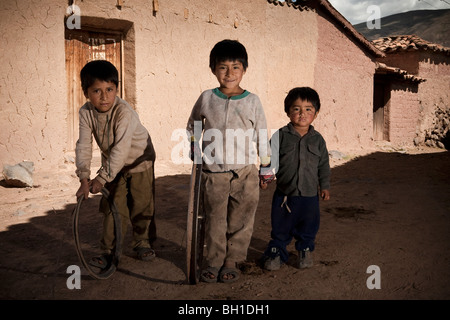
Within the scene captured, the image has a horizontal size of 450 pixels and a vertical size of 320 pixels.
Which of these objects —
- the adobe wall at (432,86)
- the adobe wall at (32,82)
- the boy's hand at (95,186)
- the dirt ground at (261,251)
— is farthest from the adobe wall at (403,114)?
the boy's hand at (95,186)

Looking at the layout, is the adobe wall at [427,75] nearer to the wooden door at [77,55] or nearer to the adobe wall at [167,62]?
the adobe wall at [167,62]

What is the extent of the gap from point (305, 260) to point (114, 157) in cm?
148

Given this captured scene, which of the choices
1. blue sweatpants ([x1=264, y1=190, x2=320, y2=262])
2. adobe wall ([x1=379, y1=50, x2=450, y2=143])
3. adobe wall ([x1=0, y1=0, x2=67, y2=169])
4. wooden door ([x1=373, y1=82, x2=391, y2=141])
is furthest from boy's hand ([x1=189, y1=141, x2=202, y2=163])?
adobe wall ([x1=379, y1=50, x2=450, y2=143])

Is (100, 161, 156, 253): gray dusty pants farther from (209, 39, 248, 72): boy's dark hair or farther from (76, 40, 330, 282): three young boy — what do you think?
(209, 39, 248, 72): boy's dark hair

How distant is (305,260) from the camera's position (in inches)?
96.3

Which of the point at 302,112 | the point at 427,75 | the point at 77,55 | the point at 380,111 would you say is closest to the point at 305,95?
the point at 302,112

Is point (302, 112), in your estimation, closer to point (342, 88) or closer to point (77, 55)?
point (77, 55)

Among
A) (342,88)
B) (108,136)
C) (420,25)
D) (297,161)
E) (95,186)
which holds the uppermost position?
(420,25)

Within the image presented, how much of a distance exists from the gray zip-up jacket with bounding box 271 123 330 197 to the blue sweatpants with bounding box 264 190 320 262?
0.19 feet

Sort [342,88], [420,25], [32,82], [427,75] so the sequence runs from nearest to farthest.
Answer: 1. [32,82]
2. [342,88]
3. [427,75]
4. [420,25]

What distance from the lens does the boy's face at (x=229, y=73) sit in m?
2.30

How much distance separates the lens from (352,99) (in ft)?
37.1
